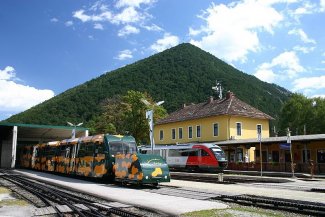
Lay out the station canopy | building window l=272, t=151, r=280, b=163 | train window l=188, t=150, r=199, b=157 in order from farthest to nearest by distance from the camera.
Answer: the station canopy < building window l=272, t=151, r=280, b=163 < train window l=188, t=150, r=199, b=157

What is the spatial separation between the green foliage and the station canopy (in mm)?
44503

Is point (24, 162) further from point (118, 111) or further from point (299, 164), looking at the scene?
point (299, 164)

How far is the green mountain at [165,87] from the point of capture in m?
88.5

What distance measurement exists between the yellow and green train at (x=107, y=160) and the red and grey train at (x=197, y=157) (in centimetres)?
1135

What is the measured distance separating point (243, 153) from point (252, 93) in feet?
172

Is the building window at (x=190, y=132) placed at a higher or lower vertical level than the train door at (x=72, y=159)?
higher

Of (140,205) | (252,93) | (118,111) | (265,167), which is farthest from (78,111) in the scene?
(140,205)

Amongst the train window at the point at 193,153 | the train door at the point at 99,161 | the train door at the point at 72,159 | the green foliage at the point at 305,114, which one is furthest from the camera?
the green foliage at the point at 305,114

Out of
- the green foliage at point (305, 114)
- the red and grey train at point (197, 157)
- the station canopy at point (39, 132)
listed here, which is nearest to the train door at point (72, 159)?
the red and grey train at point (197, 157)

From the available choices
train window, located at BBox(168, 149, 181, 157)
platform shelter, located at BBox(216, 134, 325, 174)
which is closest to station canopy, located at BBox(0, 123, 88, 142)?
train window, located at BBox(168, 149, 181, 157)

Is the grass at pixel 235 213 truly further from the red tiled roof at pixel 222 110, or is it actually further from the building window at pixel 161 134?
the building window at pixel 161 134

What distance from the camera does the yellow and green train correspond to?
19.0m

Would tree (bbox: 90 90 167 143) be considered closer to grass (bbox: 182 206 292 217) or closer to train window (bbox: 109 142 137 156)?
train window (bbox: 109 142 137 156)

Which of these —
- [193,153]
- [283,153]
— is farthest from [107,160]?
[283,153]
